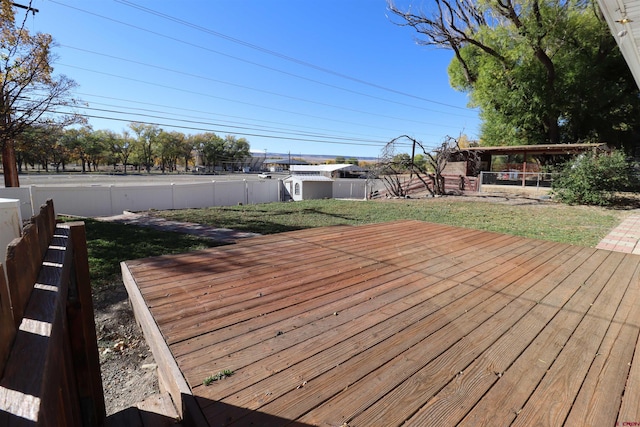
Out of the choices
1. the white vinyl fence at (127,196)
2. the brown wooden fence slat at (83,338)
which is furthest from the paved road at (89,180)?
the brown wooden fence slat at (83,338)

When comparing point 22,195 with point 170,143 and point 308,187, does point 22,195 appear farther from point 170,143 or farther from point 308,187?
point 170,143

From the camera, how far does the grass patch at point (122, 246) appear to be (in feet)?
12.6

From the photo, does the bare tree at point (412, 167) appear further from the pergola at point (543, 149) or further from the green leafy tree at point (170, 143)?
the green leafy tree at point (170, 143)

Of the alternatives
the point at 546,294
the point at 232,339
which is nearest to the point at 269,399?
the point at 232,339

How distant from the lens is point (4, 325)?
566 millimetres

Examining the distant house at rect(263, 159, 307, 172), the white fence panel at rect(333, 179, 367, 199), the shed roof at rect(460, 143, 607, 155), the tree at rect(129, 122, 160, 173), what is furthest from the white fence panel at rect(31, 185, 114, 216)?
the distant house at rect(263, 159, 307, 172)

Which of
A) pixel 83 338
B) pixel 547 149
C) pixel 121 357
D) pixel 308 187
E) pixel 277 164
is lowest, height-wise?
pixel 121 357

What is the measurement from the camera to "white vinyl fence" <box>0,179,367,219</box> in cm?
896

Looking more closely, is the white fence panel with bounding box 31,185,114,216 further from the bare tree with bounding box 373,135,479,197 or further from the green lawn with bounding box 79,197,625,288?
the bare tree with bounding box 373,135,479,197

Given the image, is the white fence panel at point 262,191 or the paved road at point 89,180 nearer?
the white fence panel at point 262,191

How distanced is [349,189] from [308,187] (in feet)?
10.3

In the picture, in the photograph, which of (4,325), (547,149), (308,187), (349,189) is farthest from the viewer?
(349,189)

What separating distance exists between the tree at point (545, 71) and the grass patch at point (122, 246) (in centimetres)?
1783

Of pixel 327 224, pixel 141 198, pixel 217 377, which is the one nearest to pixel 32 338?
pixel 217 377
